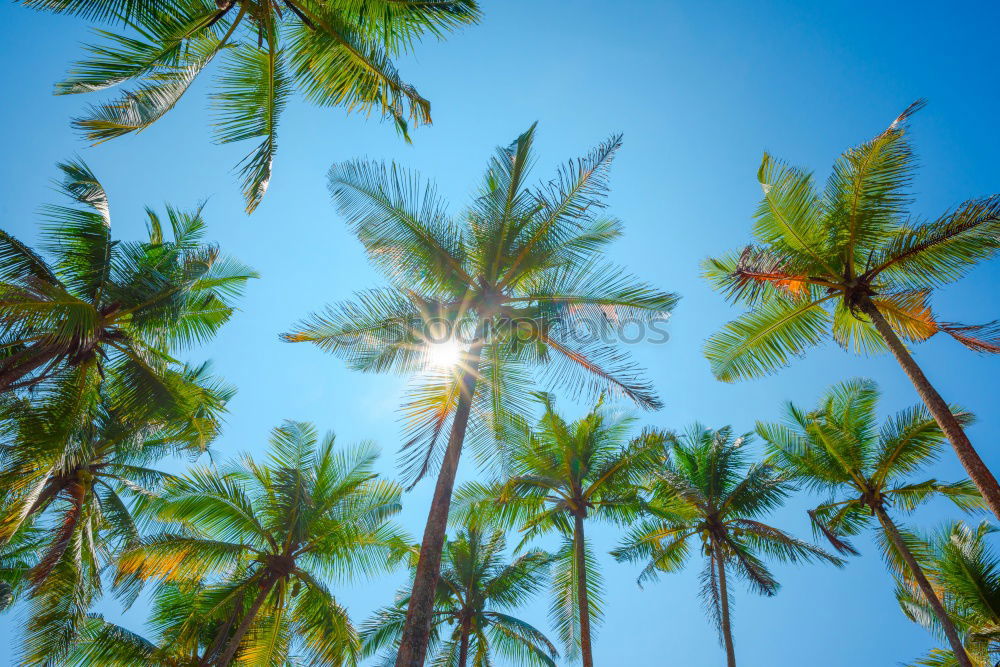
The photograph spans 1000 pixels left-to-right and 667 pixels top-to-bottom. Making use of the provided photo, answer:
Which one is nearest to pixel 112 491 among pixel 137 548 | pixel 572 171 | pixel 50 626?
pixel 137 548

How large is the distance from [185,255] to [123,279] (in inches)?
58.8

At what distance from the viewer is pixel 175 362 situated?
11570 millimetres

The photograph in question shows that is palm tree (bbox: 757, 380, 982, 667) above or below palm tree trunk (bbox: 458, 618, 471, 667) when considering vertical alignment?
above

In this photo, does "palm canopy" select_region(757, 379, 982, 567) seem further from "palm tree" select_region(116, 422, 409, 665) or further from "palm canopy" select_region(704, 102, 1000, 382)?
"palm tree" select_region(116, 422, 409, 665)

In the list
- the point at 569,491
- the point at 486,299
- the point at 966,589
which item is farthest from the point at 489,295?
the point at 966,589

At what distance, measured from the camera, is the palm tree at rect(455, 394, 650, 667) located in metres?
13.9

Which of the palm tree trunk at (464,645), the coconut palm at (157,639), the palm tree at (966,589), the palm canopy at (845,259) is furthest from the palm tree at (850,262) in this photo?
the coconut palm at (157,639)

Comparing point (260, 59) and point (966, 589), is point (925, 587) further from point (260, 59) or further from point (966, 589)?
point (260, 59)

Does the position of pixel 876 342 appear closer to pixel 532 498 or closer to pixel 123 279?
pixel 532 498

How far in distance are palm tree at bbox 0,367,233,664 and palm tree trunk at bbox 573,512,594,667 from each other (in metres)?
9.10

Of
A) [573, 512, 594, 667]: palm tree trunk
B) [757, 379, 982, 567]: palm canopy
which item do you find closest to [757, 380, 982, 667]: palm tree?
[757, 379, 982, 567]: palm canopy

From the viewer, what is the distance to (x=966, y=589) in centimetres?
1402

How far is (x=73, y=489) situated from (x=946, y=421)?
1716cm

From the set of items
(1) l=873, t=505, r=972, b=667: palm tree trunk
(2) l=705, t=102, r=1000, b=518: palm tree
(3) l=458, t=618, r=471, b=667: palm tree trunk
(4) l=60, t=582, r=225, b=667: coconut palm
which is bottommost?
(4) l=60, t=582, r=225, b=667: coconut palm
